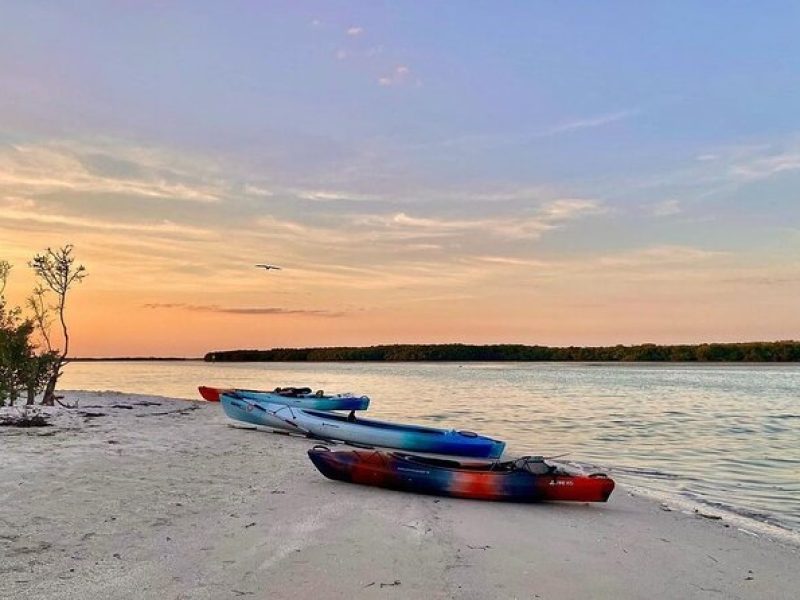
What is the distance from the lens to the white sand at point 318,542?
20.1 ft

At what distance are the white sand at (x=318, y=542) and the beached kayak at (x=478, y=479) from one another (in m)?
0.20

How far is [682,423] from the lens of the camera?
86.7ft

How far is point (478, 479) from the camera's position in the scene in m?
10.5

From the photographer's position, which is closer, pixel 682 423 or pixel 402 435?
pixel 402 435

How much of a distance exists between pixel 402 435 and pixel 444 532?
29.8 feet

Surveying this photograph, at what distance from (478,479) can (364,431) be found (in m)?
7.75

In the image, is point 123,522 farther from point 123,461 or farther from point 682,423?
point 682,423

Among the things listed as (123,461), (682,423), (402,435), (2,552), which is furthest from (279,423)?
(682,423)

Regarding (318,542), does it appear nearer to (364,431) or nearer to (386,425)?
(364,431)

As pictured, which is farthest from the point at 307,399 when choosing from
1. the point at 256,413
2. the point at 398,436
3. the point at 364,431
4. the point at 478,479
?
the point at 478,479

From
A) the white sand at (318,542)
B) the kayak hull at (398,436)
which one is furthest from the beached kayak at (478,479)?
the kayak hull at (398,436)

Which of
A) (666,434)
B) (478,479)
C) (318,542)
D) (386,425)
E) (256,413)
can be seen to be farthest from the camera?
(666,434)

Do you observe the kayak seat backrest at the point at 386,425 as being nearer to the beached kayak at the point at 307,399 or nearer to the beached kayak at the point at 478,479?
the beached kayak at the point at 307,399

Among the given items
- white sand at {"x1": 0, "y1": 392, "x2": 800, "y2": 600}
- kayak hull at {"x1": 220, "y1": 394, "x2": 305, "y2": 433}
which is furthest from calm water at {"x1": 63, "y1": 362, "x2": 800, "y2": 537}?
kayak hull at {"x1": 220, "y1": 394, "x2": 305, "y2": 433}
